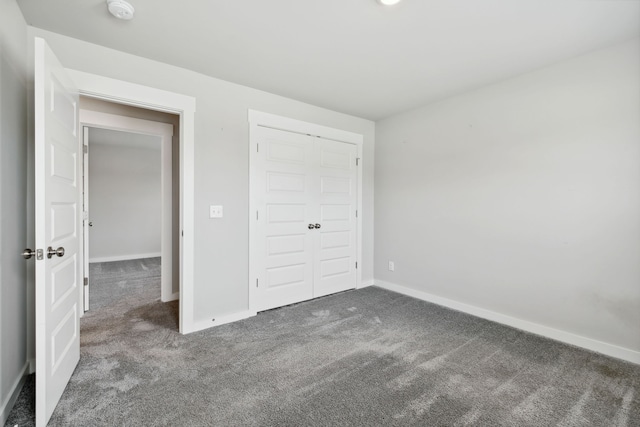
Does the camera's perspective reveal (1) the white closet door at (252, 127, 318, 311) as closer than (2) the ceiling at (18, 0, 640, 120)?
No

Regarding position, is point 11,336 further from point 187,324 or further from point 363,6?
point 363,6

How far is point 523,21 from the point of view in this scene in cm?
199

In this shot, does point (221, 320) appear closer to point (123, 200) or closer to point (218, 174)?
point (218, 174)

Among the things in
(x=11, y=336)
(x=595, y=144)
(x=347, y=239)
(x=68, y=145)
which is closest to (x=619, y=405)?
(x=595, y=144)

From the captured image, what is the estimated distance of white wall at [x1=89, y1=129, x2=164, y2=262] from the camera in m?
6.01

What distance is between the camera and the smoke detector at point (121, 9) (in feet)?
5.94

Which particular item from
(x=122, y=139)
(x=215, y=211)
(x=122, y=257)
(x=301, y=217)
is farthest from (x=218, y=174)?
(x=122, y=257)

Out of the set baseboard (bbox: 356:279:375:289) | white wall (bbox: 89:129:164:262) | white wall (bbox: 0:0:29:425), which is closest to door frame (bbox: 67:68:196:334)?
white wall (bbox: 0:0:29:425)

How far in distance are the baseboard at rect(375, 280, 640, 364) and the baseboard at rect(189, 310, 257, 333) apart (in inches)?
81.1

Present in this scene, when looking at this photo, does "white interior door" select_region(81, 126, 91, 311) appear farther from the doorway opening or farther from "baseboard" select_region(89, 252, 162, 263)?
"baseboard" select_region(89, 252, 162, 263)

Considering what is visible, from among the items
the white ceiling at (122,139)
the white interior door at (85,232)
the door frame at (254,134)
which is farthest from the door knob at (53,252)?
the white ceiling at (122,139)

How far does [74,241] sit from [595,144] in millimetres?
4110

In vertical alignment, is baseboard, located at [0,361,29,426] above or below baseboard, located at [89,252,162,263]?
below

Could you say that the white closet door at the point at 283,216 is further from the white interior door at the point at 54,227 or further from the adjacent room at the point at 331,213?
the white interior door at the point at 54,227
